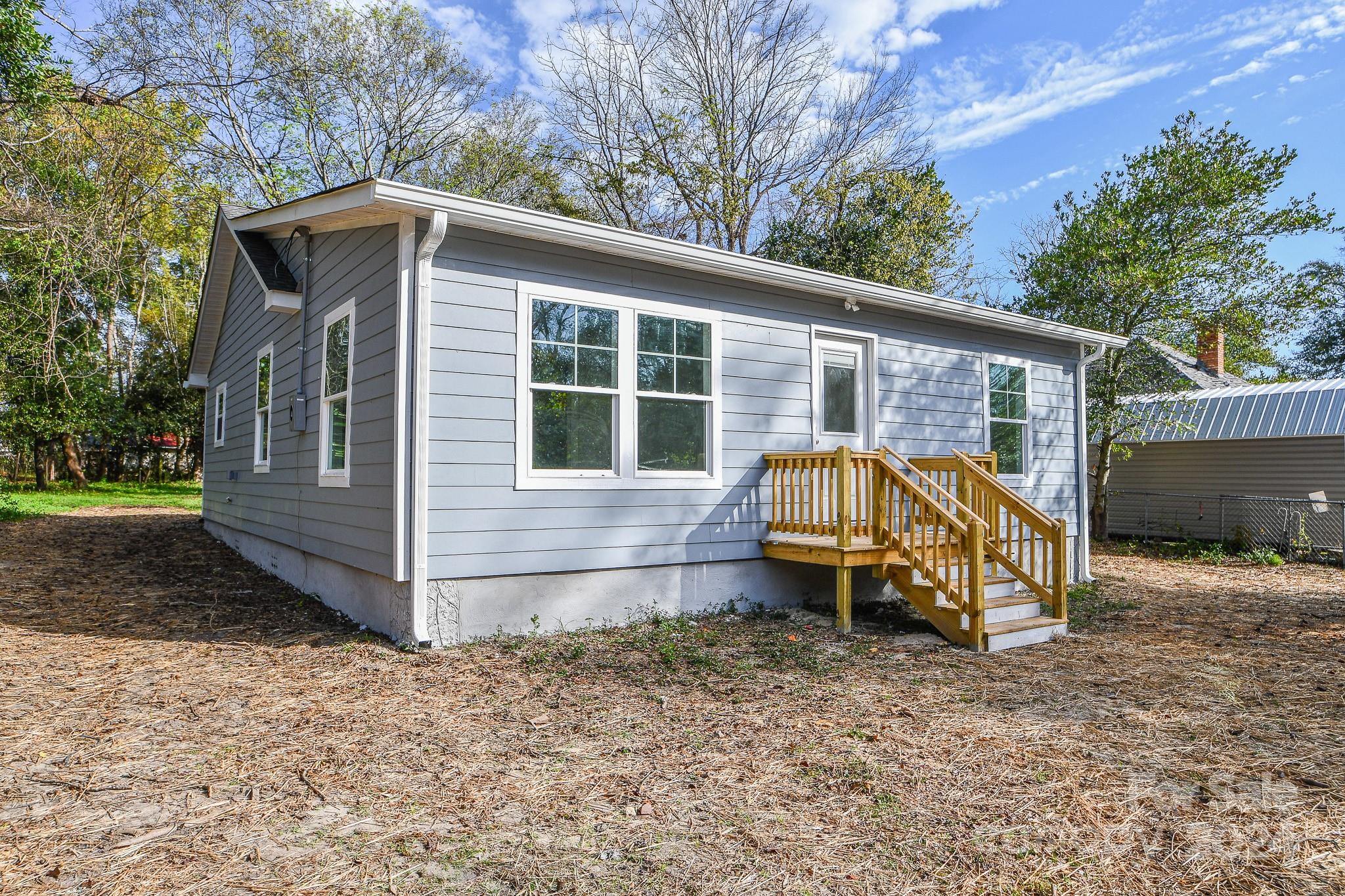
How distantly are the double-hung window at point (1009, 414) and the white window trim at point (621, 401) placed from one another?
13.0 feet

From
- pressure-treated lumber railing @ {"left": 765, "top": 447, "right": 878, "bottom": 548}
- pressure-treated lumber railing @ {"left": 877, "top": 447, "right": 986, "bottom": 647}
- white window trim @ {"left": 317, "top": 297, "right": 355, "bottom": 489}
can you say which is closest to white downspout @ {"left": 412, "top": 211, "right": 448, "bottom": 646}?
white window trim @ {"left": 317, "top": 297, "right": 355, "bottom": 489}

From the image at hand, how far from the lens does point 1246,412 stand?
14.2 m

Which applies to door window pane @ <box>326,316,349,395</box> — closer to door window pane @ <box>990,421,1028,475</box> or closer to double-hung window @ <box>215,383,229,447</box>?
double-hung window @ <box>215,383,229,447</box>

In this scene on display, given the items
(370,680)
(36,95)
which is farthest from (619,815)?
(36,95)

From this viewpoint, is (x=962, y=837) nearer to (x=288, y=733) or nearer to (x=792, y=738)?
(x=792, y=738)

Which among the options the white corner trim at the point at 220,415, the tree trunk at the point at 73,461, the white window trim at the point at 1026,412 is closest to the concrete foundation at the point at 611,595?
the white window trim at the point at 1026,412

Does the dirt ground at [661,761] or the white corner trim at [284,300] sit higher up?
the white corner trim at [284,300]

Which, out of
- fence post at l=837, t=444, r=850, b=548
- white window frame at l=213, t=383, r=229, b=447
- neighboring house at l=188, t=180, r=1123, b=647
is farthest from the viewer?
white window frame at l=213, t=383, r=229, b=447

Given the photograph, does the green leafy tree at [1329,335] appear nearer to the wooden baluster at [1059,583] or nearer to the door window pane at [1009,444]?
the door window pane at [1009,444]

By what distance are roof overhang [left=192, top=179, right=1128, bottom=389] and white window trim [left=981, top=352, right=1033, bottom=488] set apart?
417 mm

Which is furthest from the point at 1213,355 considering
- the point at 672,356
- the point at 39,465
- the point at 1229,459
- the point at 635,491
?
the point at 39,465

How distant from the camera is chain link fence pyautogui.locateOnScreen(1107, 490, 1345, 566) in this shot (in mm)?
12202

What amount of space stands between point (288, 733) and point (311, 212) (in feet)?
13.5

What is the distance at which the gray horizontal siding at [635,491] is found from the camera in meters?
5.36
